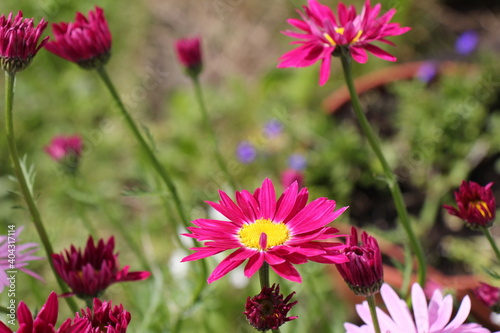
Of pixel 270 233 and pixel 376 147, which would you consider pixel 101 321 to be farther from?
pixel 376 147

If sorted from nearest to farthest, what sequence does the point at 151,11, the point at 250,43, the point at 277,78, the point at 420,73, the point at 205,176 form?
the point at 420,73, the point at 205,176, the point at 277,78, the point at 250,43, the point at 151,11

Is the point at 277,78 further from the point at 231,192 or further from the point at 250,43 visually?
the point at 231,192

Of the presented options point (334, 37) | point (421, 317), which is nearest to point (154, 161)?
point (334, 37)

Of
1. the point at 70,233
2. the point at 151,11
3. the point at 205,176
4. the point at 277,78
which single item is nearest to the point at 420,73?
the point at 277,78

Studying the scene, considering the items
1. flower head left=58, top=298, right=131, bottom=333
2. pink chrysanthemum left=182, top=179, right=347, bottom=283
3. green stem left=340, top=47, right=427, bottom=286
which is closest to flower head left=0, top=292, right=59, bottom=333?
flower head left=58, top=298, right=131, bottom=333

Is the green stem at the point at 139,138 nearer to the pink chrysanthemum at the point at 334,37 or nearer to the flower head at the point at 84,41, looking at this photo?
the flower head at the point at 84,41

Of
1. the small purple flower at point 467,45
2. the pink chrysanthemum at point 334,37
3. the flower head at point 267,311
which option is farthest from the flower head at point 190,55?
the small purple flower at point 467,45
